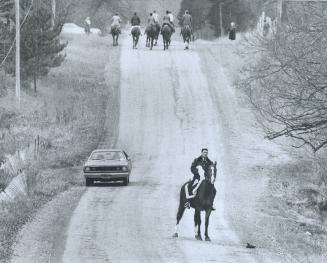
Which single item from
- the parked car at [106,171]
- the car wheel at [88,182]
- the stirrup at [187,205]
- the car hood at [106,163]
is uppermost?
the stirrup at [187,205]

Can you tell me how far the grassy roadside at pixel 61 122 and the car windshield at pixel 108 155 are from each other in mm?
1052

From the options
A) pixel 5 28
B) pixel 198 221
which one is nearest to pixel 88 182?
pixel 198 221

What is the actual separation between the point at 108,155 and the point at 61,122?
1178 centimetres

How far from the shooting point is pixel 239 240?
2217 cm

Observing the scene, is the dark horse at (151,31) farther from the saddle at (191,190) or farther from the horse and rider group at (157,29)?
the saddle at (191,190)

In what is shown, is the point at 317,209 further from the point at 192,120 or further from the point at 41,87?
the point at 41,87

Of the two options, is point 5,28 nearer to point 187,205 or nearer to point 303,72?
point 303,72

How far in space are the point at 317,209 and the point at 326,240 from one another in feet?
16.2

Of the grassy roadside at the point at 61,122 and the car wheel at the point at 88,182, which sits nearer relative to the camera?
the grassy roadside at the point at 61,122

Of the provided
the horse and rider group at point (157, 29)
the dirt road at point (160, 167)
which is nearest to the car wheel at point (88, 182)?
the dirt road at point (160, 167)

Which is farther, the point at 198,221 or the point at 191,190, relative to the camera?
the point at 198,221

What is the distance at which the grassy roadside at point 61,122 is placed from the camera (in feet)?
86.5

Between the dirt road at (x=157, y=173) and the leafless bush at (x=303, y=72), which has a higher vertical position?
the leafless bush at (x=303, y=72)

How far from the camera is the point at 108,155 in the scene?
3138 centimetres
